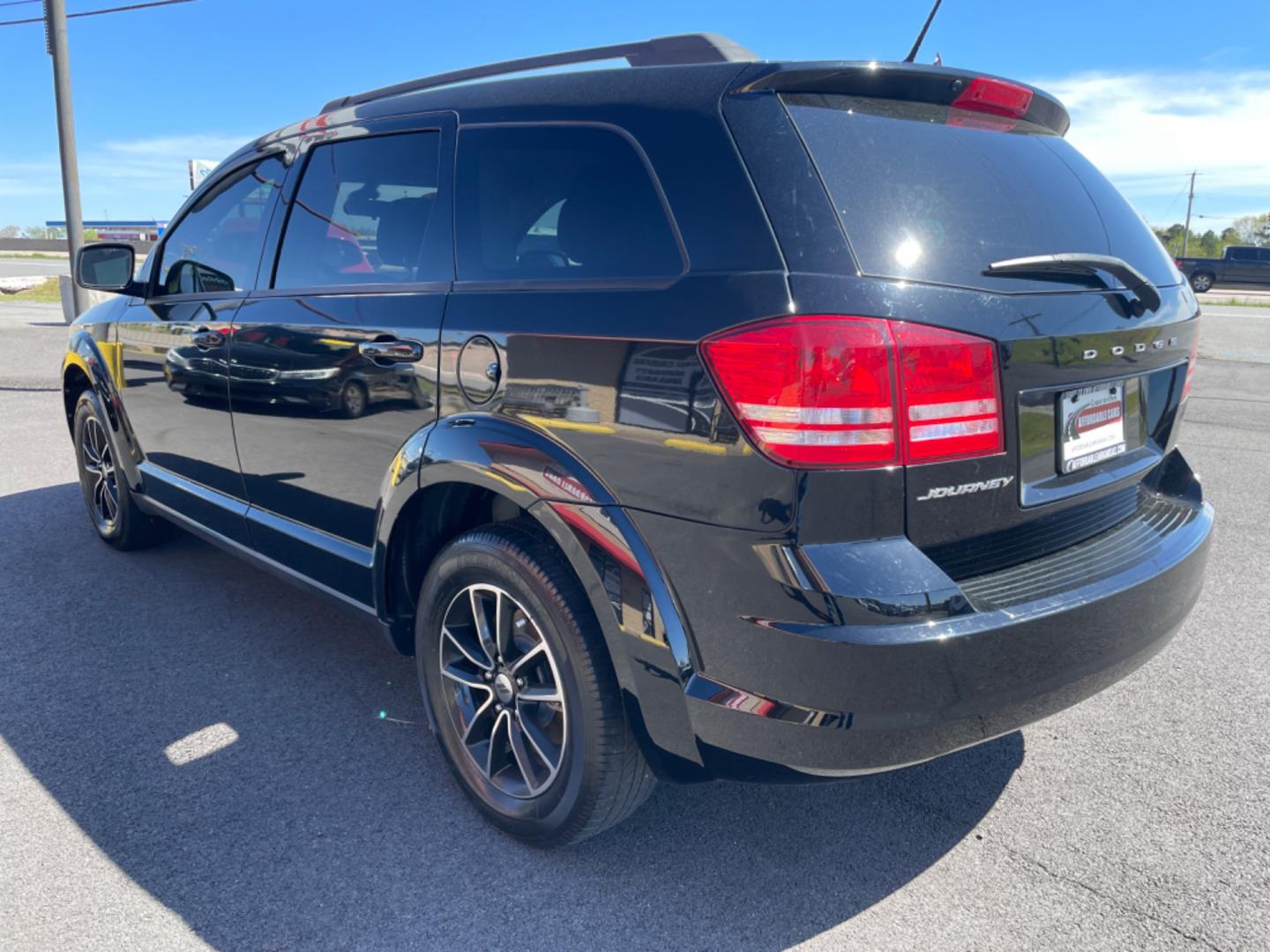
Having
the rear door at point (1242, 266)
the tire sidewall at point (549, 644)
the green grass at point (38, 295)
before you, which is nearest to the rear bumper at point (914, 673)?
the tire sidewall at point (549, 644)

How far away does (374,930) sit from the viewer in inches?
83.7

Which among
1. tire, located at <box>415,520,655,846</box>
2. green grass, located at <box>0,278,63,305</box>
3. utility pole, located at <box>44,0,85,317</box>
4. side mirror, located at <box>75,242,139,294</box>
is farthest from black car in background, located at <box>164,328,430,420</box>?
green grass, located at <box>0,278,63,305</box>

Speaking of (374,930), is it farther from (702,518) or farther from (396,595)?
(702,518)

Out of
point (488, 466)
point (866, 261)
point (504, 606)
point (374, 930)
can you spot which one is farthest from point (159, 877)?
point (866, 261)

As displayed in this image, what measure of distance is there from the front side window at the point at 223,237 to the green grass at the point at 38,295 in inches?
823

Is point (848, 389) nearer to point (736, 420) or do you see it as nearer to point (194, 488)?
point (736, 420)

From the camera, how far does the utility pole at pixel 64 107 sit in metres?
11.7

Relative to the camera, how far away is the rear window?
191 centimetres

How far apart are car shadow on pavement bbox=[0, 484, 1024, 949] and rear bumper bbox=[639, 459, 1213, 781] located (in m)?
0.52

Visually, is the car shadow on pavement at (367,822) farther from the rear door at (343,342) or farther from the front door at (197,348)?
the front door at (197,348)

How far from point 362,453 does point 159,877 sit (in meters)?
1.21

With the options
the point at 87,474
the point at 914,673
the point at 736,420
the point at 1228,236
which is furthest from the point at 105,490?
the point at 1228,236

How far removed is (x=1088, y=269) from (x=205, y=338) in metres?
2.94

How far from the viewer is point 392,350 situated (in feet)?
8.57
